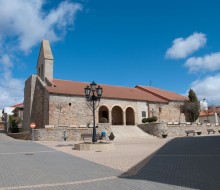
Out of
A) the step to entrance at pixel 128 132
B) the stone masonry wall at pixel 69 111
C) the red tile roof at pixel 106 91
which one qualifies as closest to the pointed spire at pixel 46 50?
the red tile roof at pixel 106 91

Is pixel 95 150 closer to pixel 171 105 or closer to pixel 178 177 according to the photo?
pixel 178 177

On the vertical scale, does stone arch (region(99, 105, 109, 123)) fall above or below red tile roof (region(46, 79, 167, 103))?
below

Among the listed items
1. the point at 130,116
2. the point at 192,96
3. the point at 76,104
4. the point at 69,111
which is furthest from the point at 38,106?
the point at 192,96

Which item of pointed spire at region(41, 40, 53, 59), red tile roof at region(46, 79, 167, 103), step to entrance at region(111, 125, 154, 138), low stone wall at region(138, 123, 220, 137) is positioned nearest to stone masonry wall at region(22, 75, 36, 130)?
red tile roof at region(46, 79, 167, 103)

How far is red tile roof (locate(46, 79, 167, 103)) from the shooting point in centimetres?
3494

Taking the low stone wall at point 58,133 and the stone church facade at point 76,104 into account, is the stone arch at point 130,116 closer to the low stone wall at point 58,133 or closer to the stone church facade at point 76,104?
the stone church facade at point 76,104

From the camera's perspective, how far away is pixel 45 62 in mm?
38719

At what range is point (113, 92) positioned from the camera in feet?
134

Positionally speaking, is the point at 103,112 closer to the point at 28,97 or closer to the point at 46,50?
the point at 28,97

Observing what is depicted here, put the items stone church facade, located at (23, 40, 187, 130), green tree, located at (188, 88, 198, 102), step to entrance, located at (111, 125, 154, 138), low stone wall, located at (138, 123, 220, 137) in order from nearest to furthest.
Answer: step to entrance, located at (111, 125, 154, 138) → low stone wall, located at (138, 123, 220, 137) → stone church facade, located at (23, 40, 187, 130) → green tree, located at (188, 88, 198, 102)

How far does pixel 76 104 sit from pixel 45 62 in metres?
8.35

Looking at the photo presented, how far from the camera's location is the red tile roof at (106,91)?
3494 cm

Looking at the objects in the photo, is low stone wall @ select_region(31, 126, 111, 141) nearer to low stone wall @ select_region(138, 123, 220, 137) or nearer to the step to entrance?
the step to entrance

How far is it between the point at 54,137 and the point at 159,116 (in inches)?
804
